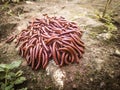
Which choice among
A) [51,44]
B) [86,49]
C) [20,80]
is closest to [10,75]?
[20,80]

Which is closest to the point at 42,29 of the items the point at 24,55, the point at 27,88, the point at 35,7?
the point at 24,55

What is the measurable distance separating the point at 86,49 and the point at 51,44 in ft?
3.11

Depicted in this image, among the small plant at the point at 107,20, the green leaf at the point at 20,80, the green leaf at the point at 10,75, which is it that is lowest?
the green leaf at the point at 20,80

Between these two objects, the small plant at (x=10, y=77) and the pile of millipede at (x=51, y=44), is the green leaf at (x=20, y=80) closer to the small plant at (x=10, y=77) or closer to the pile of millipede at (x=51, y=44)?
the small plant at (x=10, y=77)

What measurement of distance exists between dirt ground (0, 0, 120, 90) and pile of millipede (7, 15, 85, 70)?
0.19 m

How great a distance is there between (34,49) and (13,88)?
3.86 ft

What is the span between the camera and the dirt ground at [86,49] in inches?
222

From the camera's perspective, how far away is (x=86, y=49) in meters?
6.40

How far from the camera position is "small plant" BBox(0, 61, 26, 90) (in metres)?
5.32

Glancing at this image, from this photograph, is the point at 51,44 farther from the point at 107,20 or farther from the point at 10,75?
the point at 107,20

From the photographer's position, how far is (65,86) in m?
5.49

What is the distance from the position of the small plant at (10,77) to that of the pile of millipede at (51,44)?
0.49m

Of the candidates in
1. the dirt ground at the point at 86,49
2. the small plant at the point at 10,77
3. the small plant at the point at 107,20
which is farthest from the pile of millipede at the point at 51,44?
the small plant at the point at 107,20

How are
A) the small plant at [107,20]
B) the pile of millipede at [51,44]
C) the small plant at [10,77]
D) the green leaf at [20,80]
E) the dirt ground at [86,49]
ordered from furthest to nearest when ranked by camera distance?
the small plant at [107,20] < the pile of millipede at [51,44] < the dirt ground at [86,49] < the green leaf at [20,80] < the small plant at [10,77]
